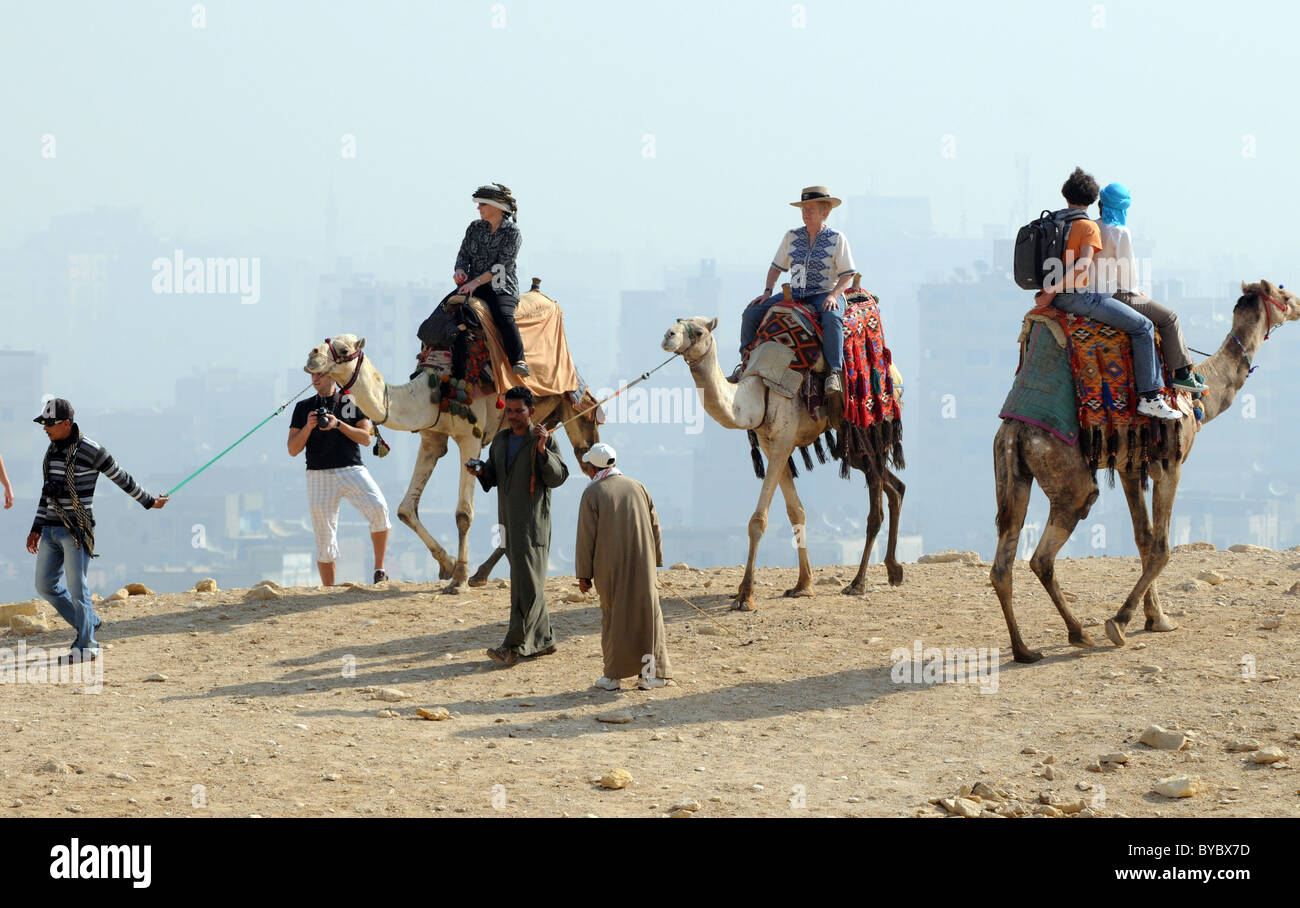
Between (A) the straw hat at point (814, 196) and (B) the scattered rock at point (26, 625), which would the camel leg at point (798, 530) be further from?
(B) the scattered rock at point (26, 625)

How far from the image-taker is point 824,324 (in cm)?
1334

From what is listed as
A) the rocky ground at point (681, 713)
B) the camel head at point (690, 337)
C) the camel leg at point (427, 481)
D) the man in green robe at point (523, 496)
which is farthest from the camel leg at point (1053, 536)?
the camel leg at point (427, 481)

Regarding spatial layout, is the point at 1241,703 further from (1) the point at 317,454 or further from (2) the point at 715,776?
(1) the point at 317,454

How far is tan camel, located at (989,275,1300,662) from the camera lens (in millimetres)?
10844

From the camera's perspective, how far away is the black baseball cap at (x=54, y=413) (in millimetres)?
10789

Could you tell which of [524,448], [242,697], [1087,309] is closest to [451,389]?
[524,448]

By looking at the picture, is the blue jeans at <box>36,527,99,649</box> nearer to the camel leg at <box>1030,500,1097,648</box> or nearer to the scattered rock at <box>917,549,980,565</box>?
the camel leg at <box>1030,500,1097,648</box>

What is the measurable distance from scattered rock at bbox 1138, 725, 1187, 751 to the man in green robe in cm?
441

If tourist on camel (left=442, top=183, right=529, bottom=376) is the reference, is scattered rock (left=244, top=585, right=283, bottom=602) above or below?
below

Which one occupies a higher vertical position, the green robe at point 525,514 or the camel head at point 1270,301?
the camel head at point 1270,301

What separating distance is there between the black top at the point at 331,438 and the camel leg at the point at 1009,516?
6198 mm

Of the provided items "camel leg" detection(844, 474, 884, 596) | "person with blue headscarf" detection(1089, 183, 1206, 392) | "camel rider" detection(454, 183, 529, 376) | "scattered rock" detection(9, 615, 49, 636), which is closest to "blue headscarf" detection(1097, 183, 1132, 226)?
"person with blue headscarf" detection(1089, 183, 1206, 392)

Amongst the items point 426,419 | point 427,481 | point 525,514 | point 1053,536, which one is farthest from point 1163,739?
point 427,481

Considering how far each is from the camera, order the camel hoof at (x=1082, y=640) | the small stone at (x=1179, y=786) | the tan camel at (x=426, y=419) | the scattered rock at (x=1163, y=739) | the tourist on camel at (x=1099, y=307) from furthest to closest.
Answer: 1. the tan camel at (x=426, y=419)
2. the camel hoof at (x=1082, y=640)
3. the tourist on camel at (x=1099, y=307)
4. the scattered rock at (x=1163, y=739)
5. the small stone at (x=1179, y=786)
